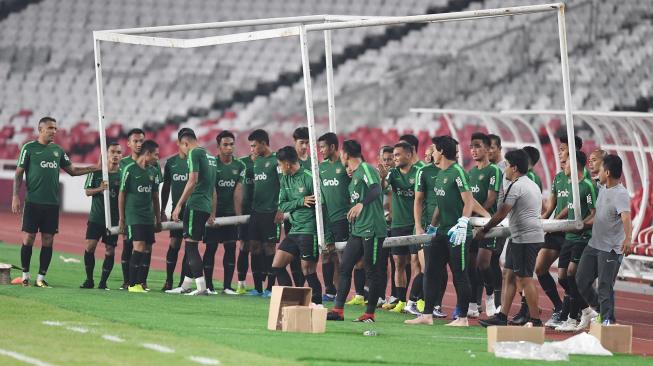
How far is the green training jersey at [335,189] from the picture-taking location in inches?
567

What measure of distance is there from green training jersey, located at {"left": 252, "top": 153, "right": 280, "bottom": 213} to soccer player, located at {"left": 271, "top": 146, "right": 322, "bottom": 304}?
1.51m

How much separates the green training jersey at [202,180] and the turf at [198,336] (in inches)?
48.5

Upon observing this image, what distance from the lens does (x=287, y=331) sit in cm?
1173

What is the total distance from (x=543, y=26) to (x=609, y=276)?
1974cm

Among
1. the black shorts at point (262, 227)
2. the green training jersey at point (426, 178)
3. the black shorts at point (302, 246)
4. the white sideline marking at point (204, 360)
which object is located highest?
the green training jersey at point (426, 178)

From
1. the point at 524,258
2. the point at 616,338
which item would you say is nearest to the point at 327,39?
the point at 524,258

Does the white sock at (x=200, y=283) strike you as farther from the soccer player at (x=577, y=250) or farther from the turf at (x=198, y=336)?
the soccer player at (x=577, y=250)

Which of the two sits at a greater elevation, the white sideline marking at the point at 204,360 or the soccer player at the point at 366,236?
the soccer player at the point at 366,236

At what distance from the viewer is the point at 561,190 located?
1397 centimetres

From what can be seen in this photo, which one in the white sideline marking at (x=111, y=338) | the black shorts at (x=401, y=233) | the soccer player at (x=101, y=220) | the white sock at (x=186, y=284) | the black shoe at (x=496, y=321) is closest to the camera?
the white sideline marking at (x=111, y=338)

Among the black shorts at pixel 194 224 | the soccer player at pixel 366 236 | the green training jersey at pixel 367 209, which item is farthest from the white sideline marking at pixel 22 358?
the black shorts at pixel 194 224

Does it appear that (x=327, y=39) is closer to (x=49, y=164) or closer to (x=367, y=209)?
(x=367, y=209)

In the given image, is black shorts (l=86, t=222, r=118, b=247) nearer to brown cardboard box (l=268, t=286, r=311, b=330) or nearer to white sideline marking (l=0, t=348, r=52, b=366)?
brown cardboard box (l=268, t=286, r=311, b=330)

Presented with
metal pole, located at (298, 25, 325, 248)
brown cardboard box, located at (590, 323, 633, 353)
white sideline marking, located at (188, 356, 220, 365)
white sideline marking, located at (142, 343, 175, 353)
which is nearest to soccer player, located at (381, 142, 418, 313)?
metal pole, located at (298, 25, 325, 248)
